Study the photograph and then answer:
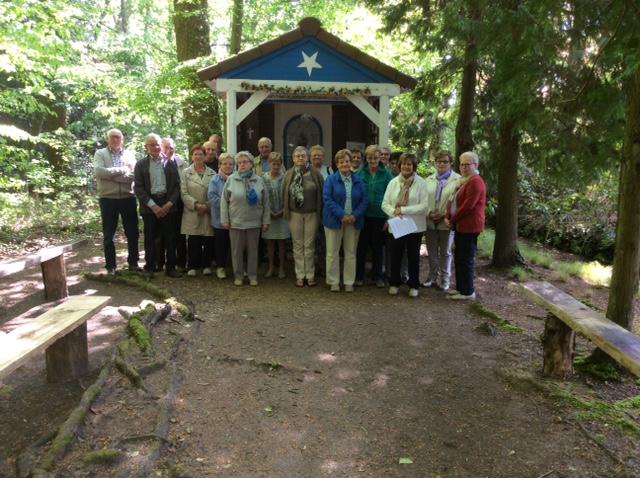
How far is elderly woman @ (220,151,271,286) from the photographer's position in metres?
6.78

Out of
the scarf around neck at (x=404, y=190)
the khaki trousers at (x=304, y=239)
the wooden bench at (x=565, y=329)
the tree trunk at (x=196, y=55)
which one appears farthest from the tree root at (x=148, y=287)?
the tree trunk at (x=196, y=55)

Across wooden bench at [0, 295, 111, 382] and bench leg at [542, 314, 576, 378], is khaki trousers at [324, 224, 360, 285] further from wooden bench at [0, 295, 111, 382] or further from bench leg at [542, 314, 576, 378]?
wooden bench at [0, 295, 111, 382]

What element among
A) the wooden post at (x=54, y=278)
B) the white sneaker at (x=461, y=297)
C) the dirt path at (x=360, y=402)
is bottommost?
the dirt path at (x=360, y=402)

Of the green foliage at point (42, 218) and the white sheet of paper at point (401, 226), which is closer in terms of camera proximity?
the white sheet of paper at point (401, 226)

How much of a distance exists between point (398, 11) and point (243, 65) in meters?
3.06

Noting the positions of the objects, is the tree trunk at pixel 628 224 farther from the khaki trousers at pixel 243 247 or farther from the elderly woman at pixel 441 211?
the khaki trousers at pixel 243 247

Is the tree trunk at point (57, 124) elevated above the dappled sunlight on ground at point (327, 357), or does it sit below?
above

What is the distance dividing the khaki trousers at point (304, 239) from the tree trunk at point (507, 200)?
141 inches

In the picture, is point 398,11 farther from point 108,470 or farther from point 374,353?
point 108,470

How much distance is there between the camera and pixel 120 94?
11414mm

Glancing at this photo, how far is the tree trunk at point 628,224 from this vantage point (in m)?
3.99

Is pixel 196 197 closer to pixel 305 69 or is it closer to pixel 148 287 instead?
pixel 148 287

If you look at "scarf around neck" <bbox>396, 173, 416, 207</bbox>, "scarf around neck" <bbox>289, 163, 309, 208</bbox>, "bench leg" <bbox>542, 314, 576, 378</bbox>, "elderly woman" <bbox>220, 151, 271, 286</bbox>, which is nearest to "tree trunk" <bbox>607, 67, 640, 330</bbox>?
"bench leg" <bbox>542, 314, 576, 378</bbox>

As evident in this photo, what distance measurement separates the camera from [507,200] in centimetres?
859
